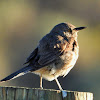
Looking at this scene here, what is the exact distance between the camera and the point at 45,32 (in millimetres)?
17453

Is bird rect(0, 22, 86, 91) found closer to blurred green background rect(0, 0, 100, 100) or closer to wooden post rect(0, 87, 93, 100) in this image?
wooden post rect(0, 87, 93, 100)

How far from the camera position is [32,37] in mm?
17234

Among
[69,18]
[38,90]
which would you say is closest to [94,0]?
[69,18]

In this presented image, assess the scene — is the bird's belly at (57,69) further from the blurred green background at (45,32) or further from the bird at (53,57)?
the blurred green background at (45,32)

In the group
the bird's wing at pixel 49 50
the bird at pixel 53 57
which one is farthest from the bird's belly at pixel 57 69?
the bird's wing at pixel 49 50

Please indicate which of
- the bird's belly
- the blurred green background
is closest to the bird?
the bird's belly

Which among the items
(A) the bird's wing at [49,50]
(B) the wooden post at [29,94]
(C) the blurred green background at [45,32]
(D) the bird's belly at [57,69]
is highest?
(C) the blurred green background at [45,32]

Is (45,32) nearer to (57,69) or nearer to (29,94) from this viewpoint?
(57,69)

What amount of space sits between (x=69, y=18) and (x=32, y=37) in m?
2.98

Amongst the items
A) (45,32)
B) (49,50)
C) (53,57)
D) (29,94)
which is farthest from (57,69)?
(45,32)

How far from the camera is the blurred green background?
544 inches

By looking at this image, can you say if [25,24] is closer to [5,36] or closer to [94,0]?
[5,36]

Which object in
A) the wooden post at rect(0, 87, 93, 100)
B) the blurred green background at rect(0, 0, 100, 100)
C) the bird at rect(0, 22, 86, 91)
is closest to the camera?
the wooden post at rect(0, 87, 93, 100)

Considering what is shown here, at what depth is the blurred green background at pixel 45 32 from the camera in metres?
13.8
